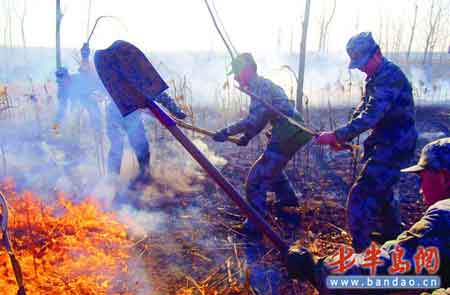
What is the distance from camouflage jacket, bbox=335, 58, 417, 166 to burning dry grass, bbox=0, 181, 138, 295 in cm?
270

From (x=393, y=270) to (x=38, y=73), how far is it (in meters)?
35.4

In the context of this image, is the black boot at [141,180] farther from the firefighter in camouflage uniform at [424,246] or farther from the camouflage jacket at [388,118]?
the firefighter in camouflage uniform at [424,246]

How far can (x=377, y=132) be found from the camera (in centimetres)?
370

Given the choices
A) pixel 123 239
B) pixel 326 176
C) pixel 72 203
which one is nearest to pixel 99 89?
pixel 72 203

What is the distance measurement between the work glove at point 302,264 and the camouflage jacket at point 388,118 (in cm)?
184

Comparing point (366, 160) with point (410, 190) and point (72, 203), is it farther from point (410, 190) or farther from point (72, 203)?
point (72, 203)

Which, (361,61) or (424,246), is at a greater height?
(361,61)

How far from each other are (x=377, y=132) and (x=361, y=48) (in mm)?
861

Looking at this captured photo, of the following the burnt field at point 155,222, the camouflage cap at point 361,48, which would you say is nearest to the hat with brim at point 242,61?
the camouflage cap at point 361,48

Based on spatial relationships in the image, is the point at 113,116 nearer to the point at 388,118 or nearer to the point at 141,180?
the point at 141,180

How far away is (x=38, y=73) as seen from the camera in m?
31.8

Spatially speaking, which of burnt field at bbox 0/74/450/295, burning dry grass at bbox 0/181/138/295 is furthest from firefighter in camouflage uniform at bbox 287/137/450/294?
burning dry grass at bbox 0/181/138/295

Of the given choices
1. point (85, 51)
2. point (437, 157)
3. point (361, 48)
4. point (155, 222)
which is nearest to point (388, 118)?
point (361, 48)

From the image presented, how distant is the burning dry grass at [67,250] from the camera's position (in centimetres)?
337
